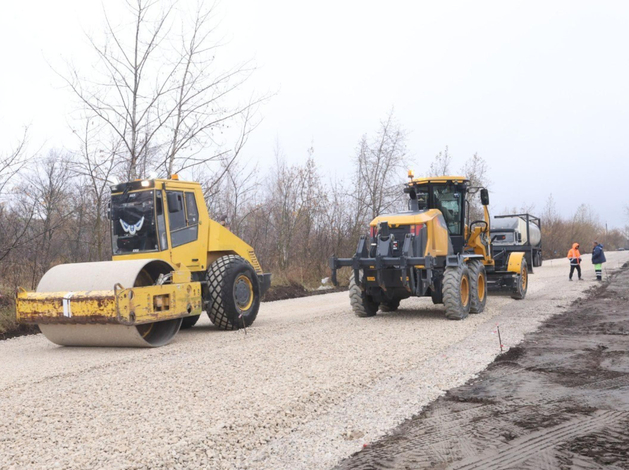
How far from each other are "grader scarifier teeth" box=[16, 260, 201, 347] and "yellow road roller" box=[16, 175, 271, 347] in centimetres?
1

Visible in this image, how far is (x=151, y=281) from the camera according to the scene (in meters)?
9.63

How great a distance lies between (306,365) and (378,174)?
20.2 meters

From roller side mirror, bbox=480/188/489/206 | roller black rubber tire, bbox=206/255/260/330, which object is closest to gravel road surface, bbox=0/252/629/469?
roller black rubber tire, bbox=206/255/260/330

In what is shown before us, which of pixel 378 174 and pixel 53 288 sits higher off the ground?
pixel 378 174

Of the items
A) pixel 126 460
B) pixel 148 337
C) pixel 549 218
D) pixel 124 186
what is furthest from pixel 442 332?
pixel 549 218

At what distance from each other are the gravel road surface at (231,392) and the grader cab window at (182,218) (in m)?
1.68

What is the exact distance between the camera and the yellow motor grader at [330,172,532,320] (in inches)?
451

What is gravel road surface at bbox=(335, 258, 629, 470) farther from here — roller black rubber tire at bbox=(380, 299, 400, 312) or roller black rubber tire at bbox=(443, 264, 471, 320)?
roller black rubber tire at bbox=(380, 299, 400, 312)

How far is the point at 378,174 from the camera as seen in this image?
88.4 ft

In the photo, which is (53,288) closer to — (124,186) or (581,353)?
(124,186)

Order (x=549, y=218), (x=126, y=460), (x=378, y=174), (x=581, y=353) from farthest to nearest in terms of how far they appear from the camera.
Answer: (x=549, y=218) < (x=378, y=174) < (x=581, y=353) < (x=126, y=460)

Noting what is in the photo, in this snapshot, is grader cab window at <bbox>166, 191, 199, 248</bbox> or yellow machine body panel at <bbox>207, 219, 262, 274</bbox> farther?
Result: yellow machine body panel at <bbox>207, 219, 262, 274</bbox>

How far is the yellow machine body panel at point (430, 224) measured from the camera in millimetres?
11914

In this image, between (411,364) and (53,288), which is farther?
(53,288)
